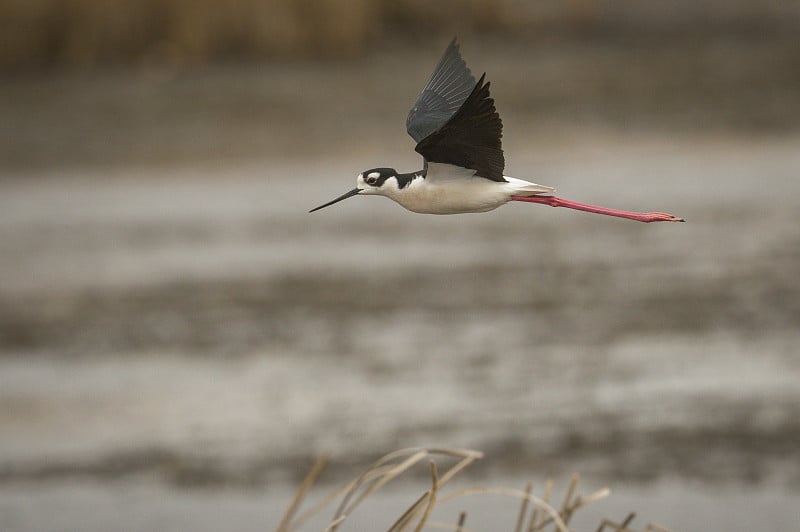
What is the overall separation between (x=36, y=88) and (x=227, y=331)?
6.31 m

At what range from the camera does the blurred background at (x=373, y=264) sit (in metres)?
10.5

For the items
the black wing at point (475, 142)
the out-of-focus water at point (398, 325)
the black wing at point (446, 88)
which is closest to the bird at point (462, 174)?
the black wing at point (475, 142)

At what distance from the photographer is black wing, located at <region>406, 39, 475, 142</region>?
4.10 m

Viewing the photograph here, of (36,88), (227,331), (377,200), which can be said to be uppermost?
(36,88)

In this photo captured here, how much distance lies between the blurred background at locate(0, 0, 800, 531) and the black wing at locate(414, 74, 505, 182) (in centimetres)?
616

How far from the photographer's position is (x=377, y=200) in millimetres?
16188

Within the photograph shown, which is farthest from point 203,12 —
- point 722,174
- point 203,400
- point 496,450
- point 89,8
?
point 496,450

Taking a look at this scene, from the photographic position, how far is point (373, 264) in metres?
14.1

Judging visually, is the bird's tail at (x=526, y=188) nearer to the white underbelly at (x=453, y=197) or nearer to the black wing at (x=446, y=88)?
the white underbelly at (x=453, y=197)

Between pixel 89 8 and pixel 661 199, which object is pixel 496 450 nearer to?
pixel 661 199

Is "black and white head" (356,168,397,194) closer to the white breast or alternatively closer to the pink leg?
the white breast

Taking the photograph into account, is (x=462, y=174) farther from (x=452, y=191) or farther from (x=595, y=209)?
(x=595, y=209)

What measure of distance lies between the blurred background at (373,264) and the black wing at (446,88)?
5.56 m

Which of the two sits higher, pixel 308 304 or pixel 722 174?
pixel 722 174
